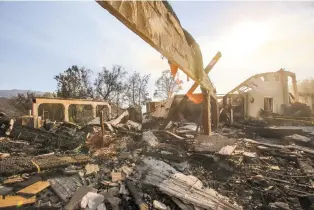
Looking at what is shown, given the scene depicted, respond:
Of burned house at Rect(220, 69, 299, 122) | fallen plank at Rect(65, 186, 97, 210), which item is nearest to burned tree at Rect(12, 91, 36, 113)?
burned house at Rect(220, 69, 299, 122)

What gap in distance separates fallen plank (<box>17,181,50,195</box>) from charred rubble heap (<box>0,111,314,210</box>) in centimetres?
2

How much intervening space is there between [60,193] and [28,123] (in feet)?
37.7

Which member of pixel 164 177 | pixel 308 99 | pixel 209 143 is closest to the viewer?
pixel 164 177

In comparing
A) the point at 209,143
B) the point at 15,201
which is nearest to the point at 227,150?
the point at 209,143

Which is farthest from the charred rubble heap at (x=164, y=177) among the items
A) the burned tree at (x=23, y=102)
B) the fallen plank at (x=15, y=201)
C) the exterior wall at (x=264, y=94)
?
the burned tree at (x=23, y=102)

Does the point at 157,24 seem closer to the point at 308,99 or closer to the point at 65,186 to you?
the point at 65,186

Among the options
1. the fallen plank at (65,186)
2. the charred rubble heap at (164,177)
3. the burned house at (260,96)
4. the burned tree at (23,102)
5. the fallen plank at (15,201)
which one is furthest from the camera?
the burned tree at (23,102)

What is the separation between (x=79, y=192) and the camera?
13.0ft

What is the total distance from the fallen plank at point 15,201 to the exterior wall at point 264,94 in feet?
48.3

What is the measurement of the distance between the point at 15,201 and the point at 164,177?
276cm

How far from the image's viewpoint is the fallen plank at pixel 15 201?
11.6ft

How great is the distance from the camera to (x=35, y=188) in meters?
4.06

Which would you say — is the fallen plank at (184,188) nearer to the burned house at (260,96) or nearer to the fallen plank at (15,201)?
the fallen plank at (15,201)

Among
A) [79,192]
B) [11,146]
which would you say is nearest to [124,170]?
[79,192]
